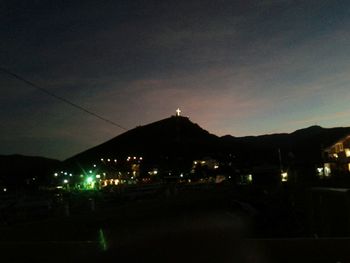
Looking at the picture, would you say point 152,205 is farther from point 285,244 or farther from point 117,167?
point 117,167

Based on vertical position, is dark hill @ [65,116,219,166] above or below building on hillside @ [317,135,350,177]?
above

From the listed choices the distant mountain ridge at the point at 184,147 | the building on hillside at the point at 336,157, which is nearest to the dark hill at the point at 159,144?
the distant mountain ridge at the point at 184,147

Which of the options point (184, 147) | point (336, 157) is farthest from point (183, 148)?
point (336, 157)

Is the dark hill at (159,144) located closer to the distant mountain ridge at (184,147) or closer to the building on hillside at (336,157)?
the distant mountain ridge at (184,147)

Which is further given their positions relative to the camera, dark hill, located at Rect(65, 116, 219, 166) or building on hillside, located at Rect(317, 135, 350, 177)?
dark hill, located at Rect(65, 116, 219, 166)

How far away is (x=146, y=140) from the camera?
90.9 metres

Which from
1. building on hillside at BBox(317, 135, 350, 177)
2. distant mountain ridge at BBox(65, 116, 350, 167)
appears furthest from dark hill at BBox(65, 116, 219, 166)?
building on hillside at BBox(317, 135, 350, 177)

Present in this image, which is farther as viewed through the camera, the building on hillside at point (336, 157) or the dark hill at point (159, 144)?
the dark hill at point (159, 144)

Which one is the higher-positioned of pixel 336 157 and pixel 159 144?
pixel 159 144

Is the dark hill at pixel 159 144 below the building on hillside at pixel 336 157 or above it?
above

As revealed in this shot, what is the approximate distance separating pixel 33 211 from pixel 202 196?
13.5 meters

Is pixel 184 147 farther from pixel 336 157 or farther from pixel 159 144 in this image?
pixel 336 157

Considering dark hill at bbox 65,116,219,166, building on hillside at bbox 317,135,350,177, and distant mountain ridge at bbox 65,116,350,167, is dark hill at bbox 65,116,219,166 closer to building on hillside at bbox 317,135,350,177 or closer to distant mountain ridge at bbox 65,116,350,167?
distant mountain ridge at bbox 65,116,350,167

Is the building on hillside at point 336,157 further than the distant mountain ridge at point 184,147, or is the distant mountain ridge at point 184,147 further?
the distant mountain ridge at point 184,147
